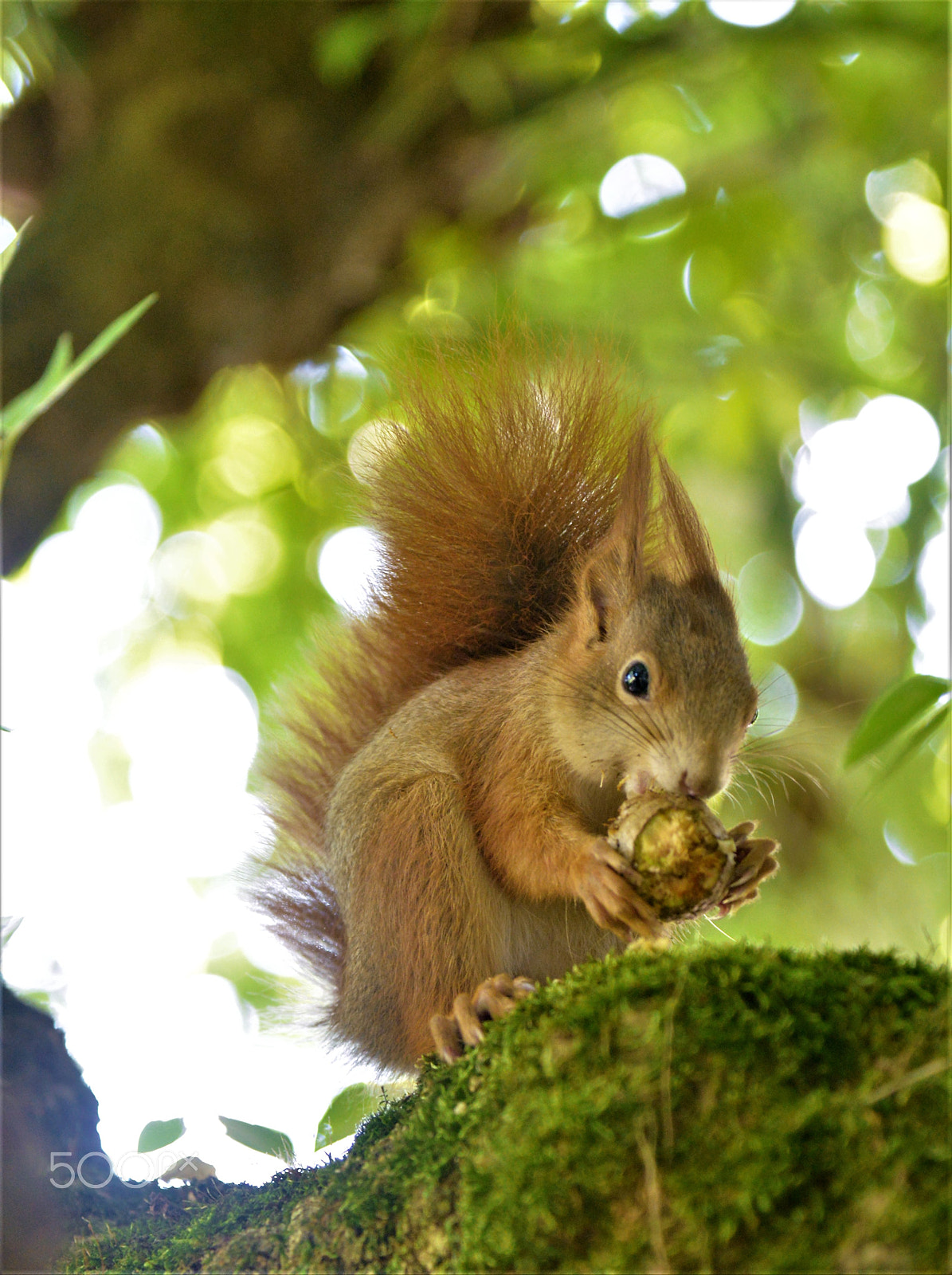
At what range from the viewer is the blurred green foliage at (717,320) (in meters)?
2.49

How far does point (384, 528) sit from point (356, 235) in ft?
4.09

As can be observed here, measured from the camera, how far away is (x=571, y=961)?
67.4 inches

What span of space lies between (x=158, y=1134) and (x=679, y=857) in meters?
0.85

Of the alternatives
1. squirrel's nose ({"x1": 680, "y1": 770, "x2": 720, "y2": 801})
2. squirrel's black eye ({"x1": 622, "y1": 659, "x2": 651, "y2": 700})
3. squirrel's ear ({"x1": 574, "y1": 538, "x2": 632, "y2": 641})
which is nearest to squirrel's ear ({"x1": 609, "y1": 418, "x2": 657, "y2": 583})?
squirrel's ear ({"x1": 574, "y1": 538, "x2": 632, "y2": 641})

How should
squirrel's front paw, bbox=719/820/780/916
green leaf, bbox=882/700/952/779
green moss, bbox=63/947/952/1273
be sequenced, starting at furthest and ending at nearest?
1. squirrel's front paw, bbox=719/820/780/916
2. green leaf, bbox=882/700/952/779
3. green moss, bbox=63/947/952/1273

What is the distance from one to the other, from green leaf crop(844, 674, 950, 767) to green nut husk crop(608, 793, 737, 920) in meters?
0.41

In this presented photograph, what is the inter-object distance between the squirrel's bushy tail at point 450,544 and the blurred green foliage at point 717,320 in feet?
1.62

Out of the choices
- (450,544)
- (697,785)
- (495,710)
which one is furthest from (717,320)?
(697,785)

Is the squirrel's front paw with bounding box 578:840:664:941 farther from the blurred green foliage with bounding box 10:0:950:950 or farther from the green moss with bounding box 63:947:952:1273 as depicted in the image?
the blurred green foliage with bounding box 10:0:950:950

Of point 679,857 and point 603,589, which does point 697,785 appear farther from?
point 603,589

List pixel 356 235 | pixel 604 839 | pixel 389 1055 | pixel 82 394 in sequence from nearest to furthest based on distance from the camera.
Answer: pixel 604 839 → pixel 389 1055 → pixel 82 394 → pixel 356 235

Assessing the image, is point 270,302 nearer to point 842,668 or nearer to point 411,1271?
point 842,668

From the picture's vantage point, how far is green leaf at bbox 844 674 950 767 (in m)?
0.95

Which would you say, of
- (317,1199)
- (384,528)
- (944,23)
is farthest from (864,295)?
(317,1199)
